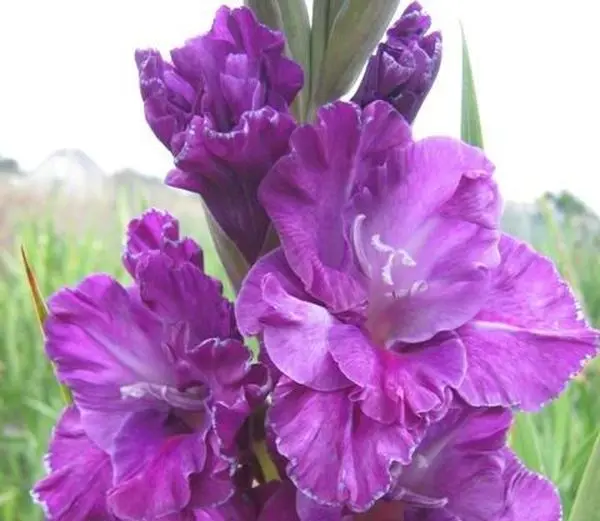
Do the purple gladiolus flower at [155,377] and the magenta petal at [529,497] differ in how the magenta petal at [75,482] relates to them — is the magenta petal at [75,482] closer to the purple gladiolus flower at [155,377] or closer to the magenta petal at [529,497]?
the purple gladiolus flower at [155,377]

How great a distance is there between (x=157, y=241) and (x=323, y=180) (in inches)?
3.6

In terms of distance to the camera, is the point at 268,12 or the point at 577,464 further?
the point at 577,464

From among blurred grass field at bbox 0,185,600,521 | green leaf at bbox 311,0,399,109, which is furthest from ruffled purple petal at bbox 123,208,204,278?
blurred grass field at bbox 0,185,600,521

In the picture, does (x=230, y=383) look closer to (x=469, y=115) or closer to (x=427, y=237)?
(x=427, y=237)

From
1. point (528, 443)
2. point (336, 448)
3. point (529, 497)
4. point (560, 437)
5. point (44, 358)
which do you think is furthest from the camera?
point (44, 358)

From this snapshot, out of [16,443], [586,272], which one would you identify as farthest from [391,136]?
[586,272]

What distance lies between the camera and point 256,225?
18.1 inches

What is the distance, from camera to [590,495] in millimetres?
461

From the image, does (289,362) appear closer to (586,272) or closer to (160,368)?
(160,368)

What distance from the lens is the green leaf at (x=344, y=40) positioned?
1.62ft

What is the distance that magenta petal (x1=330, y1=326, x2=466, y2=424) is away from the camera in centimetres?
38

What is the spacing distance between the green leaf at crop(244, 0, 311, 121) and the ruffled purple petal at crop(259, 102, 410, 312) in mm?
80

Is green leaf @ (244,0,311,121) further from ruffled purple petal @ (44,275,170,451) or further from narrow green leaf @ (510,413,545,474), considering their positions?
narrow green leaf @ (510,413,545,474)

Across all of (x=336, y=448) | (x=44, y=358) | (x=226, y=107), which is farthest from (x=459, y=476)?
(x=44, y=358)
